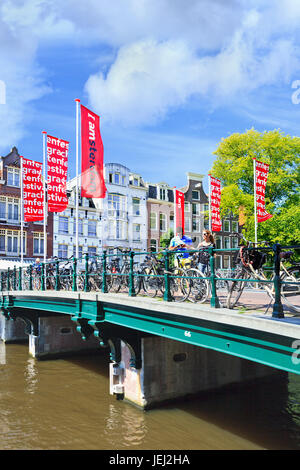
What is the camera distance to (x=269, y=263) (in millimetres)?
28109

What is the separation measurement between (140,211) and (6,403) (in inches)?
1263

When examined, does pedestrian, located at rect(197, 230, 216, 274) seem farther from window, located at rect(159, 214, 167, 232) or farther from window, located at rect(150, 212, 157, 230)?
window, located at rect(159, 214, 167, 232)

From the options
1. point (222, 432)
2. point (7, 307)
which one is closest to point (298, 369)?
point (222, 432)

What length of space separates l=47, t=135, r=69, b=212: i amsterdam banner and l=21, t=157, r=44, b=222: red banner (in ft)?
11.4

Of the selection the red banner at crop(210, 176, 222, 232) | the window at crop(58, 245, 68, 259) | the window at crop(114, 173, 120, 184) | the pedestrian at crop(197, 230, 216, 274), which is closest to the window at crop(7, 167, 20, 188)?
the window at crop(58, 245, 68, 259)

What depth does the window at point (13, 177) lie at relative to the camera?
116ft

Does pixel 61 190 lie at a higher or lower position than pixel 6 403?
higher

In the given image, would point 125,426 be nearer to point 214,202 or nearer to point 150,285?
point 150,285

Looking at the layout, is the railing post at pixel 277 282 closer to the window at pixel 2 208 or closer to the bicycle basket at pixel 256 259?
the bicycle basket at pixel 256 259

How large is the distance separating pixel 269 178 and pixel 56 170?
1562cm

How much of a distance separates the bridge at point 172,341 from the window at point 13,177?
67.1 feet

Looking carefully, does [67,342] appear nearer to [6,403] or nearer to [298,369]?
[6,403]

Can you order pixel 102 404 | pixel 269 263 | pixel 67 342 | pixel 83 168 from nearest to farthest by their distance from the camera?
pixel 102 404 < pixel 83 168 < pixel 67 342 < pixel 269 263

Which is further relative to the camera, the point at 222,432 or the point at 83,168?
the point at 83,168
